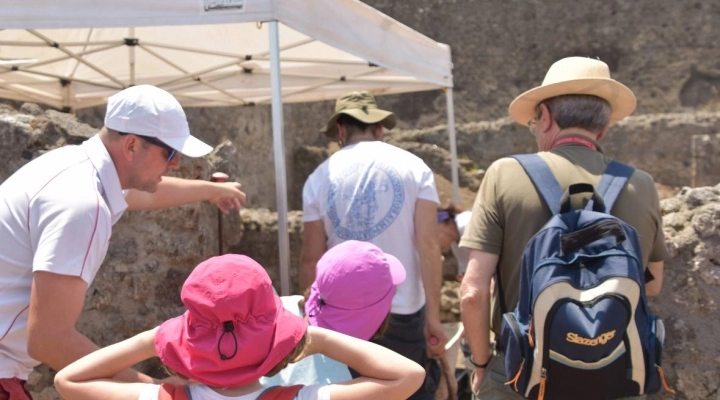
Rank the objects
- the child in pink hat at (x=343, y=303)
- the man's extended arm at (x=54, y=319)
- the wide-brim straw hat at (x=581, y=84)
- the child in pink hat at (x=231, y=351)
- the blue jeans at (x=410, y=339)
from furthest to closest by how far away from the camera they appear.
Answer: the blue jeans at (x=410, y=339) < the wide-brim straw hat at (x=581, y=84) < the child in pink hat at (x=343, y=303) < the man's extended arm at (x=54, y=319) < the child in pink hat at (x=231, y=351)

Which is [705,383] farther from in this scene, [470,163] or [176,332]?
[470,163]

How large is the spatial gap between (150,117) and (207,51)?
2.82 meters

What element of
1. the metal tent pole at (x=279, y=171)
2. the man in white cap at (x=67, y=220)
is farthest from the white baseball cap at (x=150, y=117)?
the metal tent pole at (x=279, y=171)

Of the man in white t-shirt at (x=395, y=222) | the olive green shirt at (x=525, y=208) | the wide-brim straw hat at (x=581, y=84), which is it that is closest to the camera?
the olive green shirt at (x=525, y=208)

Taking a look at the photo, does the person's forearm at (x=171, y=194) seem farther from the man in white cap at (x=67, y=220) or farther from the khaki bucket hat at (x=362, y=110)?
the khaki bucket hat at (x=362, y=110)

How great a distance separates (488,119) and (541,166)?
15.7 meters

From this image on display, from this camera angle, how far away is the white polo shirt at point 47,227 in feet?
5.32

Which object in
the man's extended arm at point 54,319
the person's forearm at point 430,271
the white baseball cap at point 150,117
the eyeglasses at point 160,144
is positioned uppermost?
the white baseball cap at point 150,117

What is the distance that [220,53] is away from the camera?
181 inches

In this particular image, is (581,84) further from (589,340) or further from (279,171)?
(279,171)

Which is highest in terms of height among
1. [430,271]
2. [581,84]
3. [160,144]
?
[581,84]

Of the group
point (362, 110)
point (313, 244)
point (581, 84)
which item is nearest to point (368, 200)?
point (313, 244)

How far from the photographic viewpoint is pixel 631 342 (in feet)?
5.57

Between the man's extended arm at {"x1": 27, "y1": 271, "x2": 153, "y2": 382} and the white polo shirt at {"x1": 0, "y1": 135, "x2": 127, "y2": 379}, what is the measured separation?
0.03 metres
